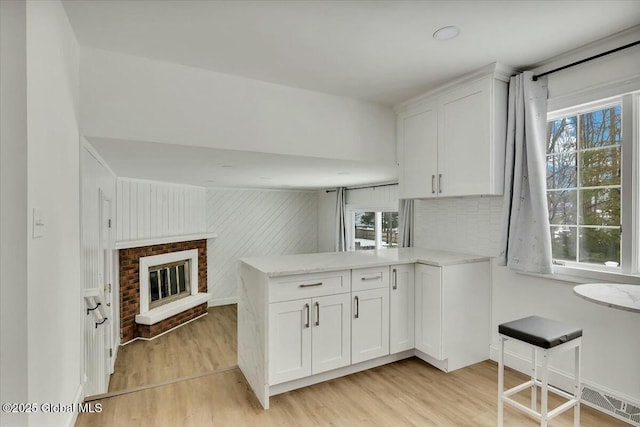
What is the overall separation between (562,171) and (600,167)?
251 mm

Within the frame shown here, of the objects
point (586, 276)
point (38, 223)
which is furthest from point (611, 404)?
point (38, 223)

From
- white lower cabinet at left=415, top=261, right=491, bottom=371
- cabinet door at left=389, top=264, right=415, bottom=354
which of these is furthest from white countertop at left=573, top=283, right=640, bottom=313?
cabinet door at left=389, top=264, right=415, bottom=354

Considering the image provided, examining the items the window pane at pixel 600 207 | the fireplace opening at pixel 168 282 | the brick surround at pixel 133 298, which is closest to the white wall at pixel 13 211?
the window pane at pixel 600 207

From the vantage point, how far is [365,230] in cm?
589

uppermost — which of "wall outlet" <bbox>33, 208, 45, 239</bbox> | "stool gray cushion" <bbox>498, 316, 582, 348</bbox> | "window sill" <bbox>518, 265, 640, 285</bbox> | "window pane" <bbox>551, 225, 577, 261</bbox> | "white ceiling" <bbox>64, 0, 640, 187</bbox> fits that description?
"white ceiling" <bbox>64, 0, 640, 187</bbox>

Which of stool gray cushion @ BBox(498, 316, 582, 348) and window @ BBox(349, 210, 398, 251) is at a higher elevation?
window @ BBox(349, 210, 398, 251)

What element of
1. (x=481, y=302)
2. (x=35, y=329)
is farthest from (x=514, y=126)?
(x=35, y=329)

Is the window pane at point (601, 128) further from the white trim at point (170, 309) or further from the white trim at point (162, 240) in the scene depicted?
the white trim at point (170, 309)

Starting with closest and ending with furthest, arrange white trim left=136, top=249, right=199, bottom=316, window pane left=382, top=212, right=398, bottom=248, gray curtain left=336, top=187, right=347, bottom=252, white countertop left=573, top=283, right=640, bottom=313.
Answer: white countertop left=573, top=283, right=640, bottom=313 < white trim left=136, top=249, right=199, bottom=316 < window pane left=382, top=212, right=398, bottom=248 < gray curtain left=336, top=187, right=347, bottom=252

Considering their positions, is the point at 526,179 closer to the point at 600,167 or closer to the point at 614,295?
the point at 600,167

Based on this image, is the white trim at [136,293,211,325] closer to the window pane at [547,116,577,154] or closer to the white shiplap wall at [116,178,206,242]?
the white shiplap wall at [116,178,206,242]

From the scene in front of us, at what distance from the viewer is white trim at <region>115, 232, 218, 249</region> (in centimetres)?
407

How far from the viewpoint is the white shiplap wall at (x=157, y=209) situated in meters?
4.19

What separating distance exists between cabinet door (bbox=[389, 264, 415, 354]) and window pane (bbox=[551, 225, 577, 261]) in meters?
1.11
